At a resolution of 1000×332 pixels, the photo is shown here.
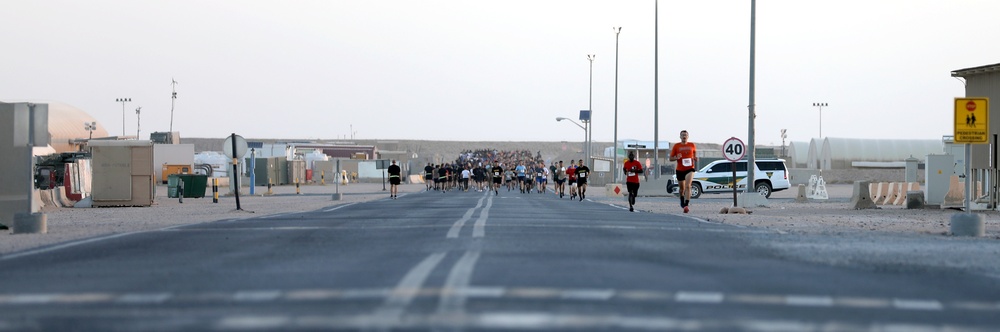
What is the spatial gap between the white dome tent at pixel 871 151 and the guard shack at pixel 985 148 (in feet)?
220

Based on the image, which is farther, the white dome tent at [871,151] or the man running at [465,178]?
the white dome tent at [871,151]

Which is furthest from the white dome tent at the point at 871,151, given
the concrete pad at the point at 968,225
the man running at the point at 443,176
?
the concrete pad at the point at 968,225

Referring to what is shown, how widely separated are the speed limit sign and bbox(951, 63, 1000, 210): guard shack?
17.2ft

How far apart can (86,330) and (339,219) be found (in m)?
13.3

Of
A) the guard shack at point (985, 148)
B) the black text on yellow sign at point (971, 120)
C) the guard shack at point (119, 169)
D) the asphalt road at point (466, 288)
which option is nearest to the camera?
the asphalt road at point (466, 288)

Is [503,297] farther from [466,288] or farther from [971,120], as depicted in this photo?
[971,120]

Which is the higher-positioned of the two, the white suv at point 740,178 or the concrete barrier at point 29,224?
the white suv at point 740,178

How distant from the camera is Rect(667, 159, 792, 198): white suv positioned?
45562mm

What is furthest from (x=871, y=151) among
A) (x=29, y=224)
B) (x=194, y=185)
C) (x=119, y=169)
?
(x=29, y=224)

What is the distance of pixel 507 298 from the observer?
7.20 meters

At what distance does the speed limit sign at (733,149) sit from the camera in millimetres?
27891

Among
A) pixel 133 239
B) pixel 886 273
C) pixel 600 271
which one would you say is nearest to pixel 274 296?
pixel 600 271

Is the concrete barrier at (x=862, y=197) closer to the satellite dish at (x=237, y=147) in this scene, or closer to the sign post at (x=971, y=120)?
the sign post at (x=971, y=120)

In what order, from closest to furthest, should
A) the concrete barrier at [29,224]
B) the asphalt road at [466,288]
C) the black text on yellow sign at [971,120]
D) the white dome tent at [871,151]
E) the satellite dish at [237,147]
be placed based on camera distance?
the asphalt road at [466,288] < the black text on yellow sign at [971,120] < the concrete barrier at [29,224] < the satellite dish at [237,147] < the white dome tent at [871,151]
